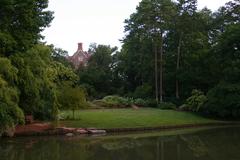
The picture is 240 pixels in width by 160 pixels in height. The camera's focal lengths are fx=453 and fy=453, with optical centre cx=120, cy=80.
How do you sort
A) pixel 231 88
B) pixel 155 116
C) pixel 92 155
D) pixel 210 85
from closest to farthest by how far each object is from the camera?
pixel 92 155
pixel 155 116
pixel 231 88
pixel 210 85

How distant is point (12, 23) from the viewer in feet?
91.8

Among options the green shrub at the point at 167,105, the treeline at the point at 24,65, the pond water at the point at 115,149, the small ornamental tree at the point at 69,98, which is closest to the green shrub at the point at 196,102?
the green shrub at the point at 167,105

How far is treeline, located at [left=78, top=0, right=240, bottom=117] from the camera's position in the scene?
4969 cm

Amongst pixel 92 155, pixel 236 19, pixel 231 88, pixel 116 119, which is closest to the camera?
pixel 92 155

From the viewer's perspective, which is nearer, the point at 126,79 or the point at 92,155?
the point at 92,155

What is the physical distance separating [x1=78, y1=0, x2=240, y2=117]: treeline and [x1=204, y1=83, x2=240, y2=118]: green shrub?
0.11m

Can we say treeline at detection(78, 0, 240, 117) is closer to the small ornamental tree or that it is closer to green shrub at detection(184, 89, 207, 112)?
green shrub at detection(184, 89, 207, 112)

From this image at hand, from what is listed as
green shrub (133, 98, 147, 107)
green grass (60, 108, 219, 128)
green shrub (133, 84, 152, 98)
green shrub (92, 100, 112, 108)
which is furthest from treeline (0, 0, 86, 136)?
green shrub (133, 84, 152, 98)

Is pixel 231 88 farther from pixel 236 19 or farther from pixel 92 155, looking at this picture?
pixel 92 155

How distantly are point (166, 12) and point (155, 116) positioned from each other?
673 inches

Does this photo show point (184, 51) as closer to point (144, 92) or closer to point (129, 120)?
point (144, 92)

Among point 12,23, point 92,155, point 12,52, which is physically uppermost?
point 12,23

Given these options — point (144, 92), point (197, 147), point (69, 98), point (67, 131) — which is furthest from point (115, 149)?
point (144, 92)

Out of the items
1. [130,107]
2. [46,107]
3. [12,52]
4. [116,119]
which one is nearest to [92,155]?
[12,52]
